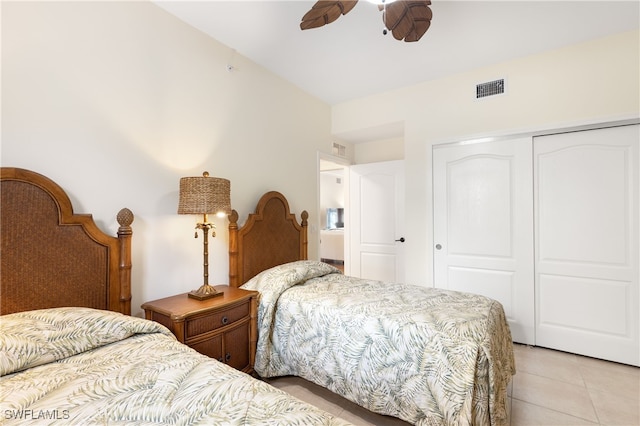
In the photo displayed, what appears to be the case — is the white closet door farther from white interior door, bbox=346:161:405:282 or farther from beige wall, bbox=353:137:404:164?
beige wall, bbox=353:137:404:164

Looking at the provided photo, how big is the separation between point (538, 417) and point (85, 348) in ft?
8.37

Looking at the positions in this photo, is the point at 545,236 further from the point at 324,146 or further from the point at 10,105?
the point at 10,105

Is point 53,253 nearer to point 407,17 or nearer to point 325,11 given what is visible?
point 325,11

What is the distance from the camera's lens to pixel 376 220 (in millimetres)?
4188

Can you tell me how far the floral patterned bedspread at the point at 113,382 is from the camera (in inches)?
35.2

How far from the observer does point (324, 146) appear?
153 inches

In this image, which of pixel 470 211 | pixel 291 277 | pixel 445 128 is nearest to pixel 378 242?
pixel 470 211

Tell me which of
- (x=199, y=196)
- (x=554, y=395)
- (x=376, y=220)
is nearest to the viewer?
(x=199, y=196)

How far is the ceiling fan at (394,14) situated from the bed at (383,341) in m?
1.60

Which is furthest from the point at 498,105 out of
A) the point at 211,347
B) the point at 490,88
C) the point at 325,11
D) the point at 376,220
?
the point at 211,347

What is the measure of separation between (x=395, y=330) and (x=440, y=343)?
0.24m

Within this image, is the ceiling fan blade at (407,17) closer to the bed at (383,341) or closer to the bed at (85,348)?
the bed at (383,341)
